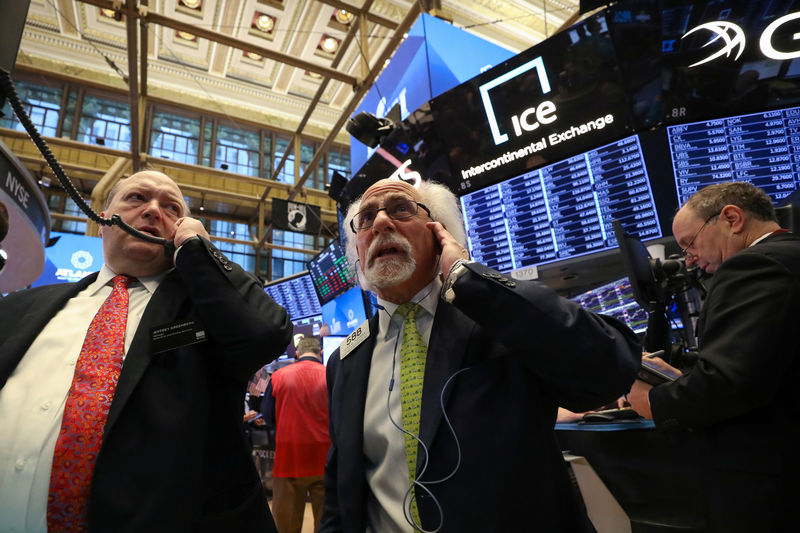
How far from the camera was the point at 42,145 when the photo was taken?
988mm

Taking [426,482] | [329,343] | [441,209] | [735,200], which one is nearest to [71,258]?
→ [329,343]

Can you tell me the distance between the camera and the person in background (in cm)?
384

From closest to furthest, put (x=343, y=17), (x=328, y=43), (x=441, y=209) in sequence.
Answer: (x=441, y=209)
(x=343, y=17)
(x=328, y=43)

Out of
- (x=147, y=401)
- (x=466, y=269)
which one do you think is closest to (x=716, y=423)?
(x=466, y=269)

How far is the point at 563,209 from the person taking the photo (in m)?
2.94

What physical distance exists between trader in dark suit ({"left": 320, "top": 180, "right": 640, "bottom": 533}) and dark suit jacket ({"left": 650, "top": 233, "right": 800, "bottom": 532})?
15.6 inches

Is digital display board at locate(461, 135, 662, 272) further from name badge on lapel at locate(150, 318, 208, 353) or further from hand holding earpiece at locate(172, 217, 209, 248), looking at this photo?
name badge on lapel at locate(150, 318, 208, 353)

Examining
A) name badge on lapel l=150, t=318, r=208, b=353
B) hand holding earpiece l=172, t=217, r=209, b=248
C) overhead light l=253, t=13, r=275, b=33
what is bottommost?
name badge on lapel l=150, t=318, r=208, b=353

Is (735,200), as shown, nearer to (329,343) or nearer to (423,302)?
(423,302)

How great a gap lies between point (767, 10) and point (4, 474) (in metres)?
3.47

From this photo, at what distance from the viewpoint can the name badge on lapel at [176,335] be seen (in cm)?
117

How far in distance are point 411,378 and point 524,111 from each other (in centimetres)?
232

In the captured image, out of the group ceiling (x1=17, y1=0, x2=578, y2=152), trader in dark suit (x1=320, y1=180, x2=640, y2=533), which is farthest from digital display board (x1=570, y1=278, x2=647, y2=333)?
ceiling (x1=17, y1=0, x2=578, y2=152)

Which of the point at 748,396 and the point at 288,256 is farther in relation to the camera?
the point at 288,256
